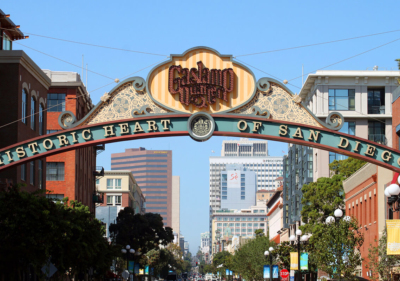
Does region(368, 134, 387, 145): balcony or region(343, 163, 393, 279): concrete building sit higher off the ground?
region(368, 134, 387, 145): balcony

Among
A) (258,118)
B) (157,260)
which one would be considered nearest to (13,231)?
(258,118)

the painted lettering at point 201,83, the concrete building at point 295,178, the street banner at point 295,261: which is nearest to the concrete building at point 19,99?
the street banner at point 295,261

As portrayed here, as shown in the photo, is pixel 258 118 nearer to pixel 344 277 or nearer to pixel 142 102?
pixel 142 102

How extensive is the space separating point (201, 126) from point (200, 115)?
38 cm

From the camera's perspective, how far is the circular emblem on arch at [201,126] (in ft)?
70.5

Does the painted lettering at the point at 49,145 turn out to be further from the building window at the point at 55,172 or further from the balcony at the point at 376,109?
the balcony at the point at 376,109

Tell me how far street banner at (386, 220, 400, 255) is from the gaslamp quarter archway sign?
2162mm

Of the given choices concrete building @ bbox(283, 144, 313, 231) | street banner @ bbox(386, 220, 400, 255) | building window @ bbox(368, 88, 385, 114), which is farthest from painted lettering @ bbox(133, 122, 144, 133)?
building window @ bbox(368, 88, 385, 114)

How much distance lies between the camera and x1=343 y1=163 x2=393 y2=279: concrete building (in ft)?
129

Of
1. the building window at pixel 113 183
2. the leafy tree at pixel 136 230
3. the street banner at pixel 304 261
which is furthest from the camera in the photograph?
the building window at pixel 113 183

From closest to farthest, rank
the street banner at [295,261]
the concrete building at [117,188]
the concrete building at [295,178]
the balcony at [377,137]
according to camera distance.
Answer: the street banner at [295,261], the balcony at [377,137], the concrete building at [295,178], the concrete building at [117,188]

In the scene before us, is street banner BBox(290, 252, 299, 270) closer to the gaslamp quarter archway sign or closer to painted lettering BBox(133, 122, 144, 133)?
the gaslamp quarter archway sign

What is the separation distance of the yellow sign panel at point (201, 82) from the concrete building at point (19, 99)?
18131 mm

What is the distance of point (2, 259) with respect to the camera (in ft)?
86.1
